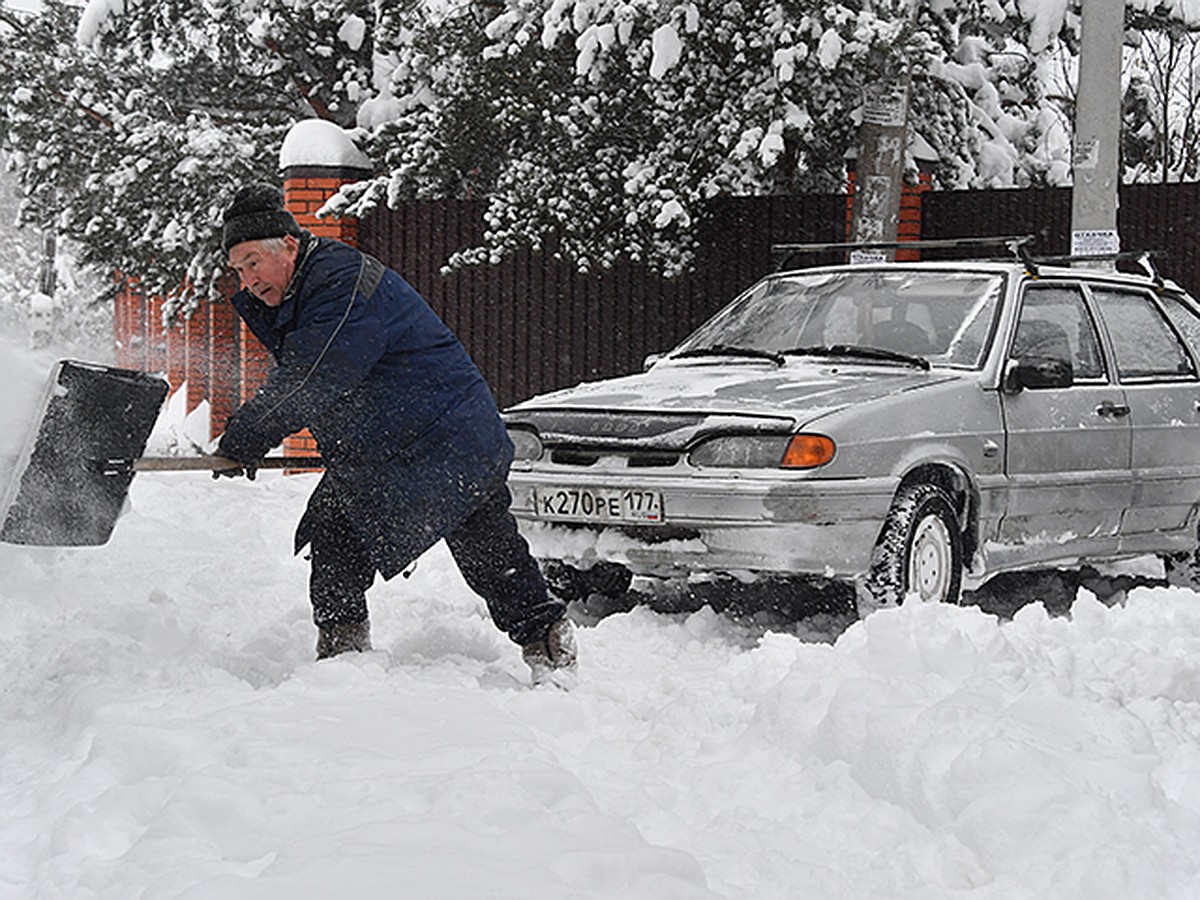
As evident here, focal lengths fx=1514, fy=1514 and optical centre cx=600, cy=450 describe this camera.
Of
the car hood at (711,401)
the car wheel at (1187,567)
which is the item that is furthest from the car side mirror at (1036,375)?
the car wheel at (1187,567)

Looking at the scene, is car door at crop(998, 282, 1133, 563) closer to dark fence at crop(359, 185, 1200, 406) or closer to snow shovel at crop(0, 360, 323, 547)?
snow shovel at crop(0, 360, 323, 547)

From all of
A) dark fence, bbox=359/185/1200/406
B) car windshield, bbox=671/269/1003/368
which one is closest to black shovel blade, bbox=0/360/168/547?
car windshield, bbox=671/269/1003/368

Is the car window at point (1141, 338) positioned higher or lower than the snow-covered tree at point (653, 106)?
lower

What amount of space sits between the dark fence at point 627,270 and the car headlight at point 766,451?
5.29 metres

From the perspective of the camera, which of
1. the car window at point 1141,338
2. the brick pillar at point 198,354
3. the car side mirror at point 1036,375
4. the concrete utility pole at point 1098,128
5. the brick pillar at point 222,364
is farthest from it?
the brick pillar at point 198,354

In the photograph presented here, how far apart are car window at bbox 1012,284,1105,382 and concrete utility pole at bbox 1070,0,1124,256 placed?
1.86 meters

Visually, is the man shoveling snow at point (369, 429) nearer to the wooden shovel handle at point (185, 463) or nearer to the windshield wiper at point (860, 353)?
the wooden shovel handle at point (185, 463)

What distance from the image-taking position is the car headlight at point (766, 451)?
17.7 ft

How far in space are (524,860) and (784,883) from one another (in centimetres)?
53

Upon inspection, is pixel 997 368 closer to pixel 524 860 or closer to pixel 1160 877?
pixel 1160 877

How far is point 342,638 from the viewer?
479 centimetres

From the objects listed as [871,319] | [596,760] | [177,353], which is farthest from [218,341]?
[596,760]

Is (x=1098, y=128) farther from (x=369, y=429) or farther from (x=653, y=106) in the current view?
(x=369, y=429)

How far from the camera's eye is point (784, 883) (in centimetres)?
299
